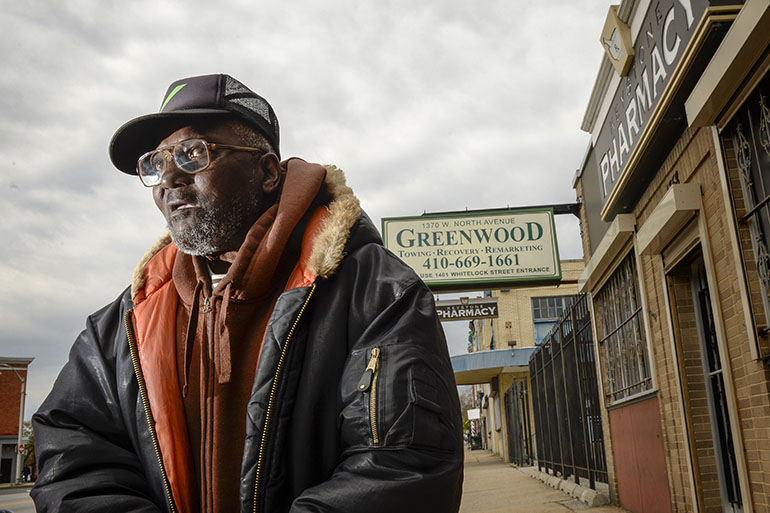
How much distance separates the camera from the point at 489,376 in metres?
29.4

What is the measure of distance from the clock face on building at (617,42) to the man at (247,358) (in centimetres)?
516

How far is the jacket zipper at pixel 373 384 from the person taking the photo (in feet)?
5.66

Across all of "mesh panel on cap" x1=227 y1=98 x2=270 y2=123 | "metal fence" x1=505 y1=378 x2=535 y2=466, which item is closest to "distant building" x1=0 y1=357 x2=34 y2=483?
"metal fence" x1=505 y1=378 x2=535 y2=466

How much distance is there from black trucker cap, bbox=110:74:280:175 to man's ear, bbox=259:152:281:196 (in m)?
0.08

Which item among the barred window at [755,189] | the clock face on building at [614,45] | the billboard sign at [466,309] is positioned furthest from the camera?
the billboard sign at [466,309]

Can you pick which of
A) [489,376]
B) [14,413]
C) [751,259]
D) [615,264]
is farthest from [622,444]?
[14,413]

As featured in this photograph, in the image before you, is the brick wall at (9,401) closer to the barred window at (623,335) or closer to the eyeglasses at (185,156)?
the barred window at (623,335)

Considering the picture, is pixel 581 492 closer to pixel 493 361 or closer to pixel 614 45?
pixel 614 45

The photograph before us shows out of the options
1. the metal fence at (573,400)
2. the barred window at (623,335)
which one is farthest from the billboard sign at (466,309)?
the barred window at (623,335)

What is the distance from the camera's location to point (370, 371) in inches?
70.0

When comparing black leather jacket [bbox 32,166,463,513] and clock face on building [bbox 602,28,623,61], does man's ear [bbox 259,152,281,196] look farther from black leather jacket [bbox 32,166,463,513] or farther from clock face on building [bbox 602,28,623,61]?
clock face on building [bbox 602,28,623,61]

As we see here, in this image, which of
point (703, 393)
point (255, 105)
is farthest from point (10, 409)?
point (255, 105)

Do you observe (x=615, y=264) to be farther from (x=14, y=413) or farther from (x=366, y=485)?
(x=14, y=413)

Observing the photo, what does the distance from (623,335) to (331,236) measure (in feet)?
22.8
